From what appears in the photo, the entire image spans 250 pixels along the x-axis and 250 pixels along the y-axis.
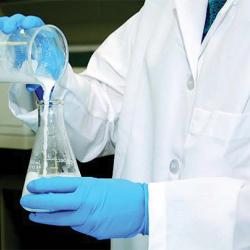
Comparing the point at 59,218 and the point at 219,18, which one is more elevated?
the point at 219,18

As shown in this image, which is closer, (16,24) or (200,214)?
(200,214)

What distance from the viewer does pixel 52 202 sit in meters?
0.79

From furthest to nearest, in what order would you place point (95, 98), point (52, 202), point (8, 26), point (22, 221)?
point (22, 221)
point (95, 98)
point (8, 26)
point (52, 202)

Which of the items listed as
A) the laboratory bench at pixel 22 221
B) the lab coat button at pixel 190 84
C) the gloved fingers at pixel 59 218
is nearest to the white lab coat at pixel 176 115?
the lab coat button at pixel 190 84

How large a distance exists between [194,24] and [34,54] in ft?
1.29

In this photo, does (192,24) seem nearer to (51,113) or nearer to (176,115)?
(176,115)

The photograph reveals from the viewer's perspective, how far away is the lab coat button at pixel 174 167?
1.05 metres

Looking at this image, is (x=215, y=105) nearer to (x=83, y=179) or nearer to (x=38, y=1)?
(x=83, y=179)

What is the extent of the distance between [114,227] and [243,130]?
324mm

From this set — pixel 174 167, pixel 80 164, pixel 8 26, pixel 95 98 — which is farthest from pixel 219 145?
pixel 80 164

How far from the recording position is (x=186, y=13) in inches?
44.3

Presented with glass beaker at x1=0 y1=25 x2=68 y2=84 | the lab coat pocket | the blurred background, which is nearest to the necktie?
the lab coat pocket

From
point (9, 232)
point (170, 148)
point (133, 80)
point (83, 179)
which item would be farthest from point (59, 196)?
point (9, 232)

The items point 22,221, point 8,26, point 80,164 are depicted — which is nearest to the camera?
point 8,26
